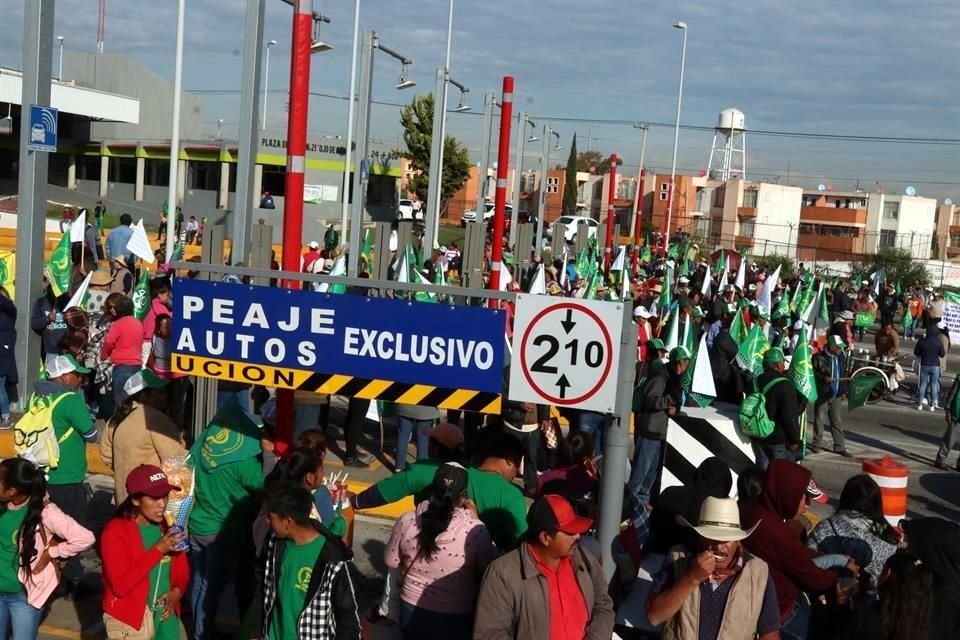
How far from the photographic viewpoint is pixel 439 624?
507 centimetres

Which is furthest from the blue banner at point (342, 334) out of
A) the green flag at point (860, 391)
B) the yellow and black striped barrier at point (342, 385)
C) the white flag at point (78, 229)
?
the white flag at point (78, 229)

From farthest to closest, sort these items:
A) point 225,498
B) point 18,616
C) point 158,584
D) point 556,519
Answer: point 225,498
point 18,616
point 158,584
point 556,519

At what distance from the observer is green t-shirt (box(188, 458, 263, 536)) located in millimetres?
6086

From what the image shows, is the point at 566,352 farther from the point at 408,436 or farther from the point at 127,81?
the point at 127,81

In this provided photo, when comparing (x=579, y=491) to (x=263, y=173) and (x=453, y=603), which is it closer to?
(x=453, y=603)

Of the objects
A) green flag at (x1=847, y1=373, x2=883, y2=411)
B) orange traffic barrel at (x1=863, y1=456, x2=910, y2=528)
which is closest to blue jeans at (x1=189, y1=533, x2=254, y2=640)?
orange traffic barrel at (x1=863, y1=456, x2=910, y2=528)

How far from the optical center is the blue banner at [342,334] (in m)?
5.45

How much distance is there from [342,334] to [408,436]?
493 centimetres

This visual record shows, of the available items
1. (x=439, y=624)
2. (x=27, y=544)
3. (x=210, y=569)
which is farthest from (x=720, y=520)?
(x=27, y=544)

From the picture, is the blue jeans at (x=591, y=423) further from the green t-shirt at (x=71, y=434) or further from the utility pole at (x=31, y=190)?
the utility pole at (x=31, y=190)

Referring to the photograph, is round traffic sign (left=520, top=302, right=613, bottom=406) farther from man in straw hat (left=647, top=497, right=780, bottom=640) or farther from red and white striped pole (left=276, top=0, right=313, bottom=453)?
red and white striped pole (left=276, top=0, right=313, bottom=453)

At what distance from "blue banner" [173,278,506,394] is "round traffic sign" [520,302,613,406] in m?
0.31

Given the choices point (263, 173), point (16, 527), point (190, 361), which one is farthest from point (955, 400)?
point (263, 173)

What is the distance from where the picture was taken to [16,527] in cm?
532
